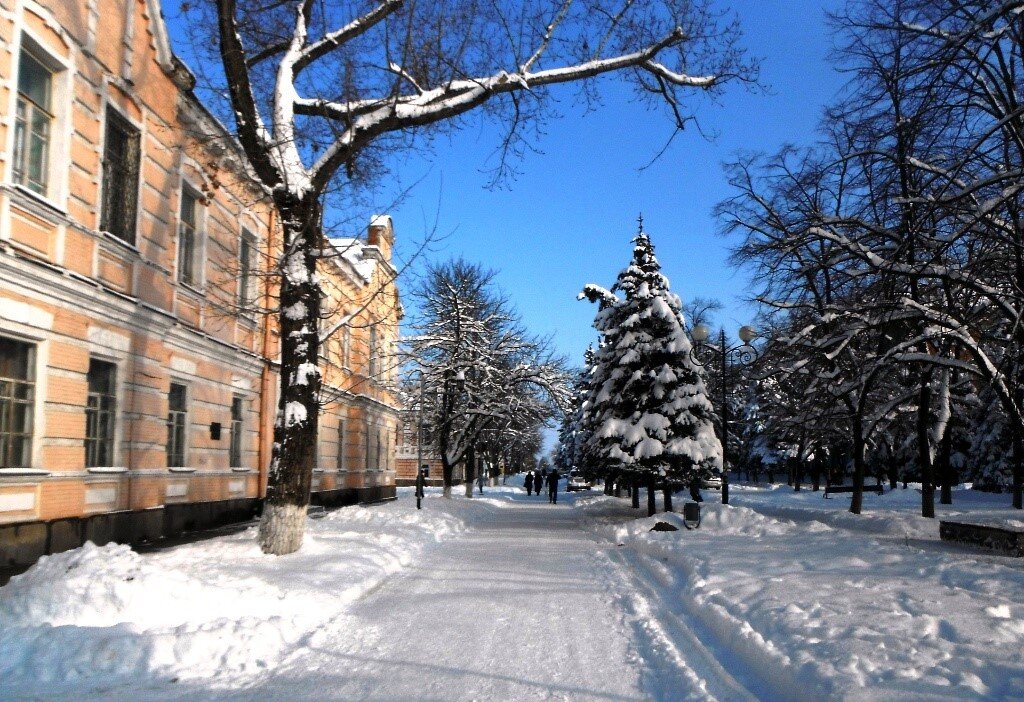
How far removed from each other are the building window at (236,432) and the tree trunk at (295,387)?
833cm

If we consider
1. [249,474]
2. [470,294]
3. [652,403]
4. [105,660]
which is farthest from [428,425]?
[105,660]

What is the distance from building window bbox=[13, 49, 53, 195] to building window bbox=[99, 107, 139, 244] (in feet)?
5.13

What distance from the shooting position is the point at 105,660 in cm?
622

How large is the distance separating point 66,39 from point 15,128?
183 cm

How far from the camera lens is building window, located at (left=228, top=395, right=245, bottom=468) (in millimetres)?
20609

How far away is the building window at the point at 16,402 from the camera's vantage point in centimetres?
1107

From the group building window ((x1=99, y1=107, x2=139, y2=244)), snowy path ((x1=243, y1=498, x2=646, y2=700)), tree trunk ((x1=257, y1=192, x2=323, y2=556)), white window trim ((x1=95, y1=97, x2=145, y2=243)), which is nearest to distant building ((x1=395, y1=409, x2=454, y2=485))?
white window trim ((x1=95, y1=97, x2=145, y2=243))

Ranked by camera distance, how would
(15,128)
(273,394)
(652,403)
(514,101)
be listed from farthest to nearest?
(652,403), (273,394), (514,101), (15,128)

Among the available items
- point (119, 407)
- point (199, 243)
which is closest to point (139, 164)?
point (199, 243)

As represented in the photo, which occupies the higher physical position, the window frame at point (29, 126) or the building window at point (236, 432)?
the window frame at point (29, 126)

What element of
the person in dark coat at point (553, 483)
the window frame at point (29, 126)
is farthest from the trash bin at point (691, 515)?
the person in dark coat at point (553, 483)

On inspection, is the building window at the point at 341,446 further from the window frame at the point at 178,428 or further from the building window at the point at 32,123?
the building window at the point at 32,123

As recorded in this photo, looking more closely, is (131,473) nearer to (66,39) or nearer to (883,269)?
(66,39)

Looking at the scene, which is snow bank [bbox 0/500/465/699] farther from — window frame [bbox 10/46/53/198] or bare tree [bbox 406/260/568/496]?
bare tree [bbox 406/260/568/496]
